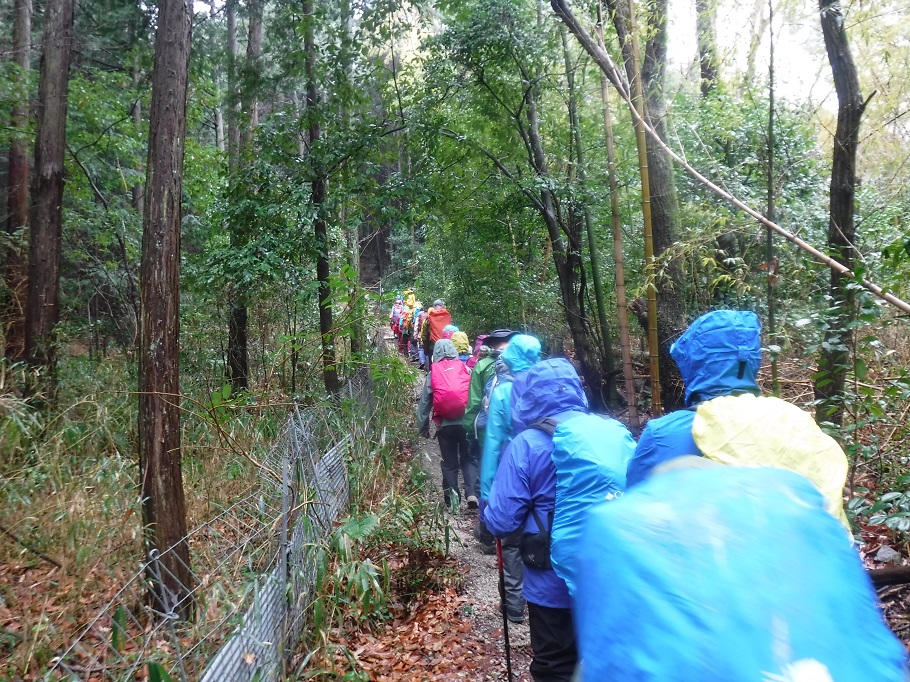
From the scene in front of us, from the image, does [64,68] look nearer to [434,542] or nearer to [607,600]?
[434,542]

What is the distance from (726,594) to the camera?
0.83 metres

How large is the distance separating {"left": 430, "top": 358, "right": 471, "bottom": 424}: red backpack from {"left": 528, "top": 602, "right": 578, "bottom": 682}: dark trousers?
11.9 ft

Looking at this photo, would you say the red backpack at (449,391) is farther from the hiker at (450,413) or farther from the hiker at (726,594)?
the hiker at (726,594)

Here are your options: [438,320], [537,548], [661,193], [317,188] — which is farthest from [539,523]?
[438,320]

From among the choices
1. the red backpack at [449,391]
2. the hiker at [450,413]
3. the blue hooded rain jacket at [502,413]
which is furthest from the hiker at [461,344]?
the blue hooded rain jacket at [502,413]

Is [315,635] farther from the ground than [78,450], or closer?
closer

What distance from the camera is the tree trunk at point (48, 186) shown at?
24.8 ft

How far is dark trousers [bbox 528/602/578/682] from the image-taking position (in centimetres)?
303

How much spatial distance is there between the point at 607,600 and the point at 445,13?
1012cm

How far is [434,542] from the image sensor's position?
5301mm

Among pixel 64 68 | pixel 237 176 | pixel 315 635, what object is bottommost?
pixel 315 635

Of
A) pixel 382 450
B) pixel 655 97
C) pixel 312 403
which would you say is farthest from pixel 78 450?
pixel 655 97

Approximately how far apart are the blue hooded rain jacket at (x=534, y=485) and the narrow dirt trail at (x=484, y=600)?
4.62 feet

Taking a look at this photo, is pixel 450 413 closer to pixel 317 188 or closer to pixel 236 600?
pixel 236 600
